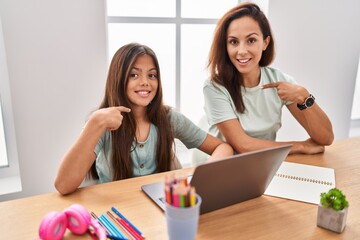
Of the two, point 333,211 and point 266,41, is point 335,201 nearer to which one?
point 333,211

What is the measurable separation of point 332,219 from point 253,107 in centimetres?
84

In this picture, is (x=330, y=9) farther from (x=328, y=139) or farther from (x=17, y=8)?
(x=17, y=8)

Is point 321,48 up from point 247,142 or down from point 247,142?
up

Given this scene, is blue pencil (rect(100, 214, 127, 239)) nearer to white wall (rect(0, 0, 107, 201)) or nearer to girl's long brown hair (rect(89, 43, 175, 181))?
girl's long brown hair (rect(89, 43, 175, 181))

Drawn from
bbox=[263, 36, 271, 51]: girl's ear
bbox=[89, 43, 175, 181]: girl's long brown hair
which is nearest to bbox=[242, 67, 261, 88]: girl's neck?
bbox=[263, 36, 271, 51]: girl's ear

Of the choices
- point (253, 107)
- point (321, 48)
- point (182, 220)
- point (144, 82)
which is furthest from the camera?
point (321, 48)

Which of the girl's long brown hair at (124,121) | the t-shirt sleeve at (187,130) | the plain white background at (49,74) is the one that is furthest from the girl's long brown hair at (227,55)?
the plain white background at (49,74)

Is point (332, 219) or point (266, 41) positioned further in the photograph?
point (266, 41)

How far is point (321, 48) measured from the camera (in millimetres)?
2406

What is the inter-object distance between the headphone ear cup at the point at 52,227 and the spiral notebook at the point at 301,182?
588 millimetres

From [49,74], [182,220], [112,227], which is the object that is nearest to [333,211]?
[182,220]

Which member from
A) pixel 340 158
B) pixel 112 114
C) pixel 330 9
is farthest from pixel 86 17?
pixel 330 9

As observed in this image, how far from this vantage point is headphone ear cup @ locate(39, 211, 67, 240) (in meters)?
0.75

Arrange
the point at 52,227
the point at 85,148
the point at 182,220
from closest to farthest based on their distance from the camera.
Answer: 1. the point at 182,220
2. the point at 52,227
3. the point at 85,148
